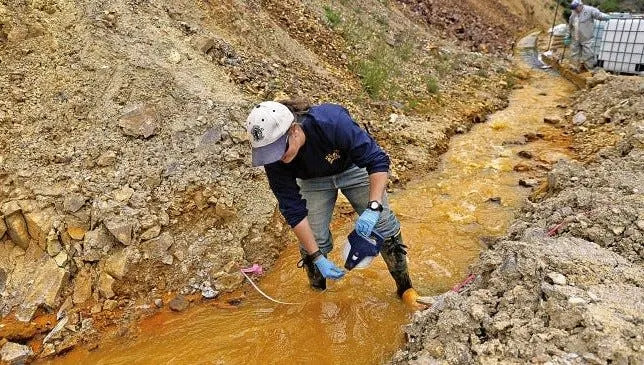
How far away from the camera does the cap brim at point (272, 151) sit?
2.29 metres

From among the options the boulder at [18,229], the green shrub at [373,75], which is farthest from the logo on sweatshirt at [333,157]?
the green shrub at [373,75]

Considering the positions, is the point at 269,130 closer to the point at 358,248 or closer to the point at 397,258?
the point at 358,248

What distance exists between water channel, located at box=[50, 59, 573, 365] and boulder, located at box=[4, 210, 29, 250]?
42.9 inches

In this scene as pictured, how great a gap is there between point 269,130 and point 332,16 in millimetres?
6259

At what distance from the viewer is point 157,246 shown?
147 inches

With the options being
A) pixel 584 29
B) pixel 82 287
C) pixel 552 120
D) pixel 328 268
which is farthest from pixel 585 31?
pixel 82 287

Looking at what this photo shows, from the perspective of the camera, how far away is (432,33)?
1080 centimetres

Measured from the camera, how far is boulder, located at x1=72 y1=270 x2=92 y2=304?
137 inches

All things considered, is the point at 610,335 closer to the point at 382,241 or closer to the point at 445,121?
the point at 382,241

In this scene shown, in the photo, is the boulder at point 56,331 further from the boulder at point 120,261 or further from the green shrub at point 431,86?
the green shrub at point 431,86

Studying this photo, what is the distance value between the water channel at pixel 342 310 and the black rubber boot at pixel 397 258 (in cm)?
21

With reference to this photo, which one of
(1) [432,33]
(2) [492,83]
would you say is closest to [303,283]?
(2) [492,83]

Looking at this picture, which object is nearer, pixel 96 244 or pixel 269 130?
pixel 269 130

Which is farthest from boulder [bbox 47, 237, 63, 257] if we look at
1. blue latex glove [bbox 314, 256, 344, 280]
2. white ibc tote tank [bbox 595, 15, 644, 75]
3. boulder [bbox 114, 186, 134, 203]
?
white ibc tote tank [bbox 595, 15, 644, 75]
